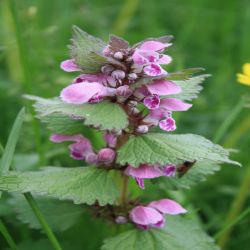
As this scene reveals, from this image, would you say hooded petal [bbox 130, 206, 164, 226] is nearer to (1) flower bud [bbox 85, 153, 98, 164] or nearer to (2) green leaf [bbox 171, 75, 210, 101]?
(1) flower bud [bbox 85, 153, 98, 164]

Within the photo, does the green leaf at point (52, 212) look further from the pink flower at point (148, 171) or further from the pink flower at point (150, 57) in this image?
the pink flower at point (150, 57)

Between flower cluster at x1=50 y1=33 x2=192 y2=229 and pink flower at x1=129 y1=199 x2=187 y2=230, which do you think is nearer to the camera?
flower cluster at x1=50 y1=33 x2=192 y2=229

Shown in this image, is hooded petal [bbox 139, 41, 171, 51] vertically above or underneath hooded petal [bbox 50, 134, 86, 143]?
above

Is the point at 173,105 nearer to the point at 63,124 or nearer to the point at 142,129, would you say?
the point at 142,129

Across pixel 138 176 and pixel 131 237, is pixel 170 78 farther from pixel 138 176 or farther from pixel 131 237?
pixel 131 237

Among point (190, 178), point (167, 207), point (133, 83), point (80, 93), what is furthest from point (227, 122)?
point (80, 93)

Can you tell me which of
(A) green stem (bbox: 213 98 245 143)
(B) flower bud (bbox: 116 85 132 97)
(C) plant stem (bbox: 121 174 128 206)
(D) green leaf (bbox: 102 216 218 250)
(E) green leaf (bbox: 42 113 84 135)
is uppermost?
(B) flower bud (bbox: 116 85 132 97)

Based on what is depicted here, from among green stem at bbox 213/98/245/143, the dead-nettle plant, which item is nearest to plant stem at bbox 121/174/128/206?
the dead-nettle plant

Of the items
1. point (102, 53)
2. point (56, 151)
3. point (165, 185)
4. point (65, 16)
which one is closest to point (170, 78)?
point (102, 53)

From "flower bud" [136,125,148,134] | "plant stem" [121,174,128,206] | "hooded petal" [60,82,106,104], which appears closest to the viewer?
"hooded petal" [60,82,106,104]
